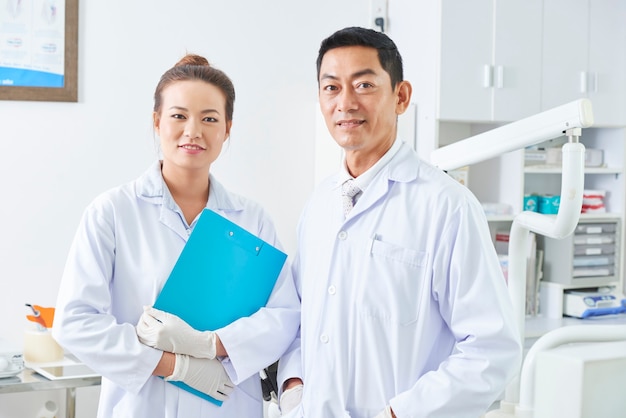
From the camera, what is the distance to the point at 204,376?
162 cm

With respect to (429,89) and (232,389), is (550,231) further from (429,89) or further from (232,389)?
(429,89)

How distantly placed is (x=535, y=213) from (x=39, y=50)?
1.85m

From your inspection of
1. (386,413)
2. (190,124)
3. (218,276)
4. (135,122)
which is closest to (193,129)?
(190,124)

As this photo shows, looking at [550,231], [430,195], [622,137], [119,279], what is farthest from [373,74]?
[622,137]

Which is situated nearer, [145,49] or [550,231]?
[550,231]

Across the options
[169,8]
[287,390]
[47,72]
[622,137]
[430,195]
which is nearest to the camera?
[430,195]

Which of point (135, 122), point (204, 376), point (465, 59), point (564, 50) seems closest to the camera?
point (204, 376)

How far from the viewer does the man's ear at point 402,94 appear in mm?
1513

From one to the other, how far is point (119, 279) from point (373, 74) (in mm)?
668

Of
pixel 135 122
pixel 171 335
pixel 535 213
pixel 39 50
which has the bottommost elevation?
pixel 171 335

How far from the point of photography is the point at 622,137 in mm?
3729

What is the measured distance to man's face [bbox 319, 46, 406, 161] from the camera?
144 centimetres

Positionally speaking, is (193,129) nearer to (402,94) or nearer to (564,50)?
(402,94)

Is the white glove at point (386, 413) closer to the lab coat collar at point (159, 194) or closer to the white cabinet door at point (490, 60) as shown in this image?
the lab coat collar at point (159, 194)
